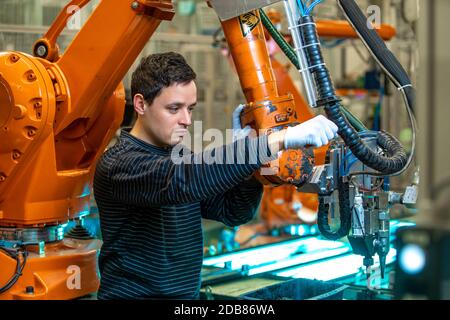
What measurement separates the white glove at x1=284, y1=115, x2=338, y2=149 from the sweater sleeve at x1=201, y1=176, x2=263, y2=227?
1.89ft

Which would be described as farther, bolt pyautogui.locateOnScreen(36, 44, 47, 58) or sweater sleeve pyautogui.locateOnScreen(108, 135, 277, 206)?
bolt pyautogui.locateOnScreen(36, 44, 47, 58)

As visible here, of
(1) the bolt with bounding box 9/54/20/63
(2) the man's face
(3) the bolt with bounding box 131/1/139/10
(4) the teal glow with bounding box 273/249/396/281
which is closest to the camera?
(2) the man's face

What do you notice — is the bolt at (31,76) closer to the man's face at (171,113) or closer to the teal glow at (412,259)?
the man's face at (171,113)

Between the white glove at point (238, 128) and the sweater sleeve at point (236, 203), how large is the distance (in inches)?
7.0

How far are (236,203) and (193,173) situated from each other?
52 centimetres

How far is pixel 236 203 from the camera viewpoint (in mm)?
2664

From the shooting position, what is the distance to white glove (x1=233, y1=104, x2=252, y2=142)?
2.58 meters

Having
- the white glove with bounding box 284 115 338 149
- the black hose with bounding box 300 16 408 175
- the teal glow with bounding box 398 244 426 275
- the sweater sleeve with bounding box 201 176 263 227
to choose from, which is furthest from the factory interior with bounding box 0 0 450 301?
the teal glow with bounding box 398 244 426 275

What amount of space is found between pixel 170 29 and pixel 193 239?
5399 mm

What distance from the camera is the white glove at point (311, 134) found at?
2.03 metres

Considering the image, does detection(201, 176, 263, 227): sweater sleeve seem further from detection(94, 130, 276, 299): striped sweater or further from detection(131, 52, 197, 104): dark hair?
detection(131, 52, 197, 104): dark hair

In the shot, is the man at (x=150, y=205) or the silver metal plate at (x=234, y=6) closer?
the man at (x=150, y=205)

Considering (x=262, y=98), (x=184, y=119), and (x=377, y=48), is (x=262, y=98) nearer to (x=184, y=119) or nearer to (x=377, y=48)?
(x=184, y=119)

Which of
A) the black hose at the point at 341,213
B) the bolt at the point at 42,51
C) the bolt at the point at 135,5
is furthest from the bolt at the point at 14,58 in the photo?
the black hose at the point at 341,213
